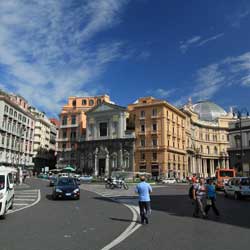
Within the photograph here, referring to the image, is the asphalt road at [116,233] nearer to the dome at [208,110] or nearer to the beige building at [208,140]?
the beige building at [208,140]

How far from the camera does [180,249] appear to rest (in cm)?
743

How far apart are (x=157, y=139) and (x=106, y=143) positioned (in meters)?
13.4

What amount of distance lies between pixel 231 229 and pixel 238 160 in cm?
5317

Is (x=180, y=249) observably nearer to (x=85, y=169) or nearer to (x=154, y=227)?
(x=154, y=227)

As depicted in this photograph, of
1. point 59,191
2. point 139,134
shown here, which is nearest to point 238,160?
point 139,134

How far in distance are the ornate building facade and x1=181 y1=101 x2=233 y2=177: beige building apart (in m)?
24.9

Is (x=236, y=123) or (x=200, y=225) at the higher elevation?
(x=236, y=123)

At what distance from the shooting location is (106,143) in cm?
8119

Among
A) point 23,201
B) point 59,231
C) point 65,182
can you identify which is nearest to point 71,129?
point 65,182

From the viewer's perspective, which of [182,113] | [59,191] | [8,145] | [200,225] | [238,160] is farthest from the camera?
[182,113]

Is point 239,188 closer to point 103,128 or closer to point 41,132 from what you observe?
point 103,128

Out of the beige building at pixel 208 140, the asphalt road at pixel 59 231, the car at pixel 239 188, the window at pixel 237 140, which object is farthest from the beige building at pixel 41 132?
the asphalt road at pixel 59 231

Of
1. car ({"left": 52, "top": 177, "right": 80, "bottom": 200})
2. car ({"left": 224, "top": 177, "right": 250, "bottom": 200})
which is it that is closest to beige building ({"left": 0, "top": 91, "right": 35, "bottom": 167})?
car ({"left": 52, "top": 177, "right": 80, "bottom": 200})

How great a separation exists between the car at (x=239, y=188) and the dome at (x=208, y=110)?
9395cm
